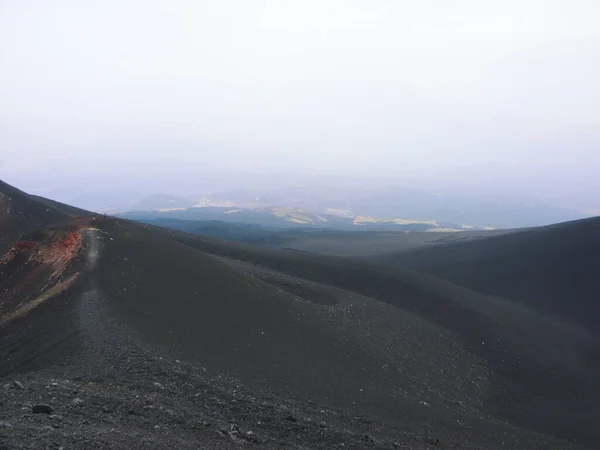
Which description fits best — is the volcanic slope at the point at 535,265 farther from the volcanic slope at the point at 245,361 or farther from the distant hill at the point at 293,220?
the distant hill at the point at 293,220

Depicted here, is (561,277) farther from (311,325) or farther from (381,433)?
(381,433)

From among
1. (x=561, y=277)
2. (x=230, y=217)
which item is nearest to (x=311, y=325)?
(x=561, y=277)

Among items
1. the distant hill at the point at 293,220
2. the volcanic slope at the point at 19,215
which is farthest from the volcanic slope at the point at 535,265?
the distant hill at the point at 293,220

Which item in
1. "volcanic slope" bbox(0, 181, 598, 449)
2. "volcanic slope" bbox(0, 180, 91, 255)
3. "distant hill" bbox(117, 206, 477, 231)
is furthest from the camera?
"distant hill" bbox(117, 206, 477, 231)

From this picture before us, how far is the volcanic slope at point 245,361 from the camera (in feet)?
36.0

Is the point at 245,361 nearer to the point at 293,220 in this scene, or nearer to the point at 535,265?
the point at 535,265

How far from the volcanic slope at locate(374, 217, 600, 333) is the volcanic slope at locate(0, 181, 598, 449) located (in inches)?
155

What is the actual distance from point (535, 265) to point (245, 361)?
29.2 meters

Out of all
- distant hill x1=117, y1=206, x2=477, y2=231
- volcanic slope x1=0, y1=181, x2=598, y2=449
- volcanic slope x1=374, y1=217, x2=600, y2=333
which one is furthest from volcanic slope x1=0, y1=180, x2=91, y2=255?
distant hill x1=117, y1=206, x2=477, y2=231

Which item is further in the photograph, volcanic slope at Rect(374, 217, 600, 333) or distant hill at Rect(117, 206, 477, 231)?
distant hill at Rect(117, 206, 477, 231)

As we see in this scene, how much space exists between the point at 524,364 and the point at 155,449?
20.1 metres

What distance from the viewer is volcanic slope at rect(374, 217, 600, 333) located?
1256 inches

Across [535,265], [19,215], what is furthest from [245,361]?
[535,265]

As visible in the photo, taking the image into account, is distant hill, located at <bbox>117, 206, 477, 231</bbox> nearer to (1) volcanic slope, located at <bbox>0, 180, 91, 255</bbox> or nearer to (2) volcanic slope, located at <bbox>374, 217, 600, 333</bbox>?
(2) volcanic slope, located at <bbox>374, 217, 600, 333</bbox>
